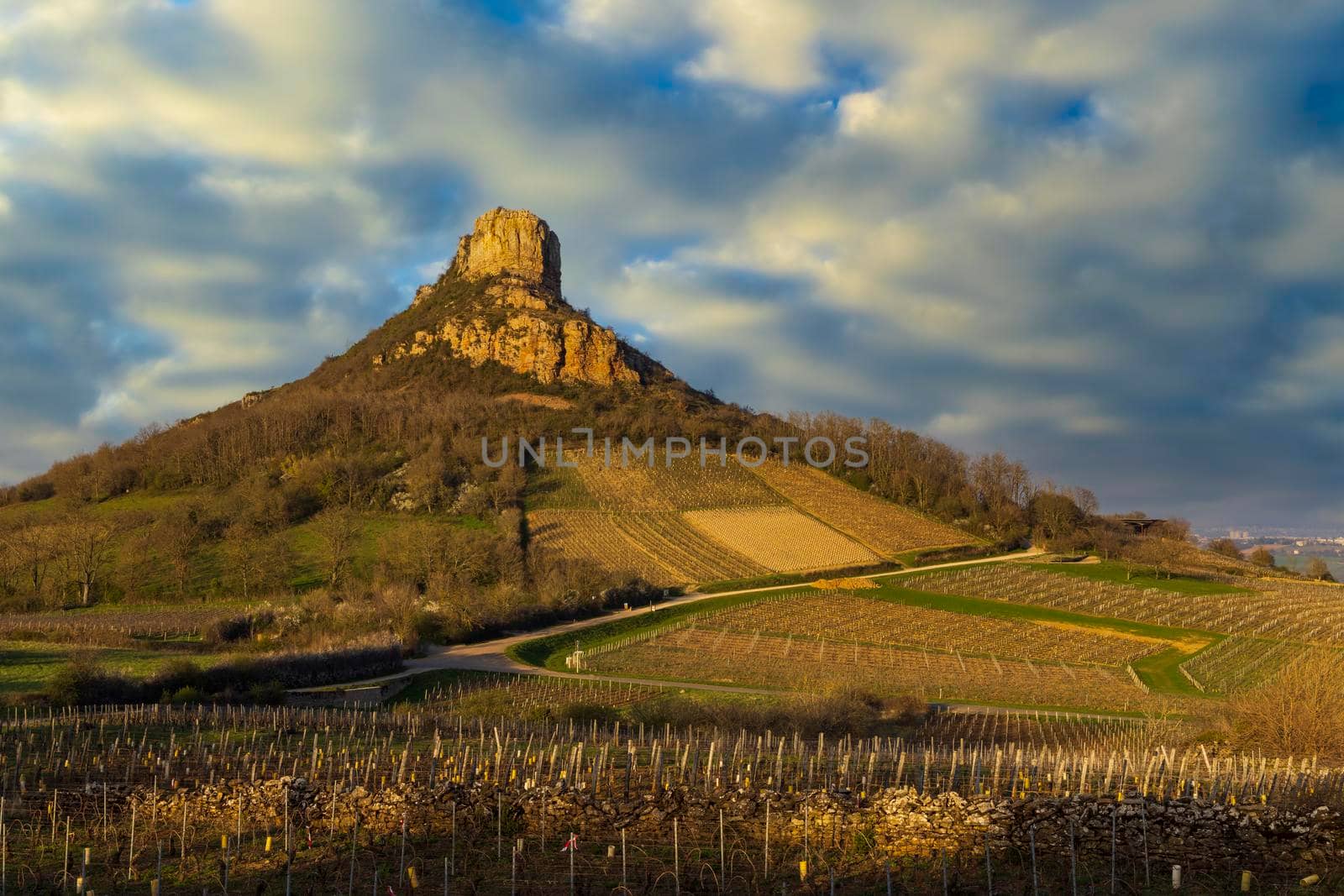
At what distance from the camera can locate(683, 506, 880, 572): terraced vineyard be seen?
75000mm

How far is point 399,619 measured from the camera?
47.5 metres

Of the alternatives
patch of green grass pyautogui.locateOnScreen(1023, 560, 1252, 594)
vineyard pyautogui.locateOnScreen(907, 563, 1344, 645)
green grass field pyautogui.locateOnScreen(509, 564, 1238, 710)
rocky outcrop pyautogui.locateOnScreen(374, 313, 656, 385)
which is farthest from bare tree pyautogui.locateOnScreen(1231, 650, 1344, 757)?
rocky outcrop pyautogui.locateOnScreen(374, 313, 656, 385)

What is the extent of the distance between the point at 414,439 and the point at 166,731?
269 ft

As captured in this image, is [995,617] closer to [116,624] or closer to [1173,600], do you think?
[1173,600]

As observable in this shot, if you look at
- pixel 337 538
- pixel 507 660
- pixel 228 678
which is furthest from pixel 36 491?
pixel 228 678

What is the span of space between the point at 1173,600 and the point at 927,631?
2841 centimetres

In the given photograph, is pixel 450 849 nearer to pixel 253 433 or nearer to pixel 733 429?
pixel 253 433

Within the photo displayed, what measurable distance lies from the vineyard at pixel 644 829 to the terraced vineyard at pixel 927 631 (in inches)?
1318

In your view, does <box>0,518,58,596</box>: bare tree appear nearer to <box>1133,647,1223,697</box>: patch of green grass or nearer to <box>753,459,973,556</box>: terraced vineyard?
<box>753,459,973,556</box>: terraced vineyard

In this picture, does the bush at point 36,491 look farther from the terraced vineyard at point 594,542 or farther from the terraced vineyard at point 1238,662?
the terraced vineyard at point 1238,662

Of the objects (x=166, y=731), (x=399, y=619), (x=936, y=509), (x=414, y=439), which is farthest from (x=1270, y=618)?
(x=414, y=439)

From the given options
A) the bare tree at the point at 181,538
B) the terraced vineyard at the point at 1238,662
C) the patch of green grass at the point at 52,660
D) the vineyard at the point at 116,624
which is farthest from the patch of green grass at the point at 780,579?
the bare tree at the point at 181,538

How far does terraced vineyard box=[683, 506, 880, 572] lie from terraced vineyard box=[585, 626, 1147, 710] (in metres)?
25.1

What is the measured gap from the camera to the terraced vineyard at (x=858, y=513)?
282 ft
